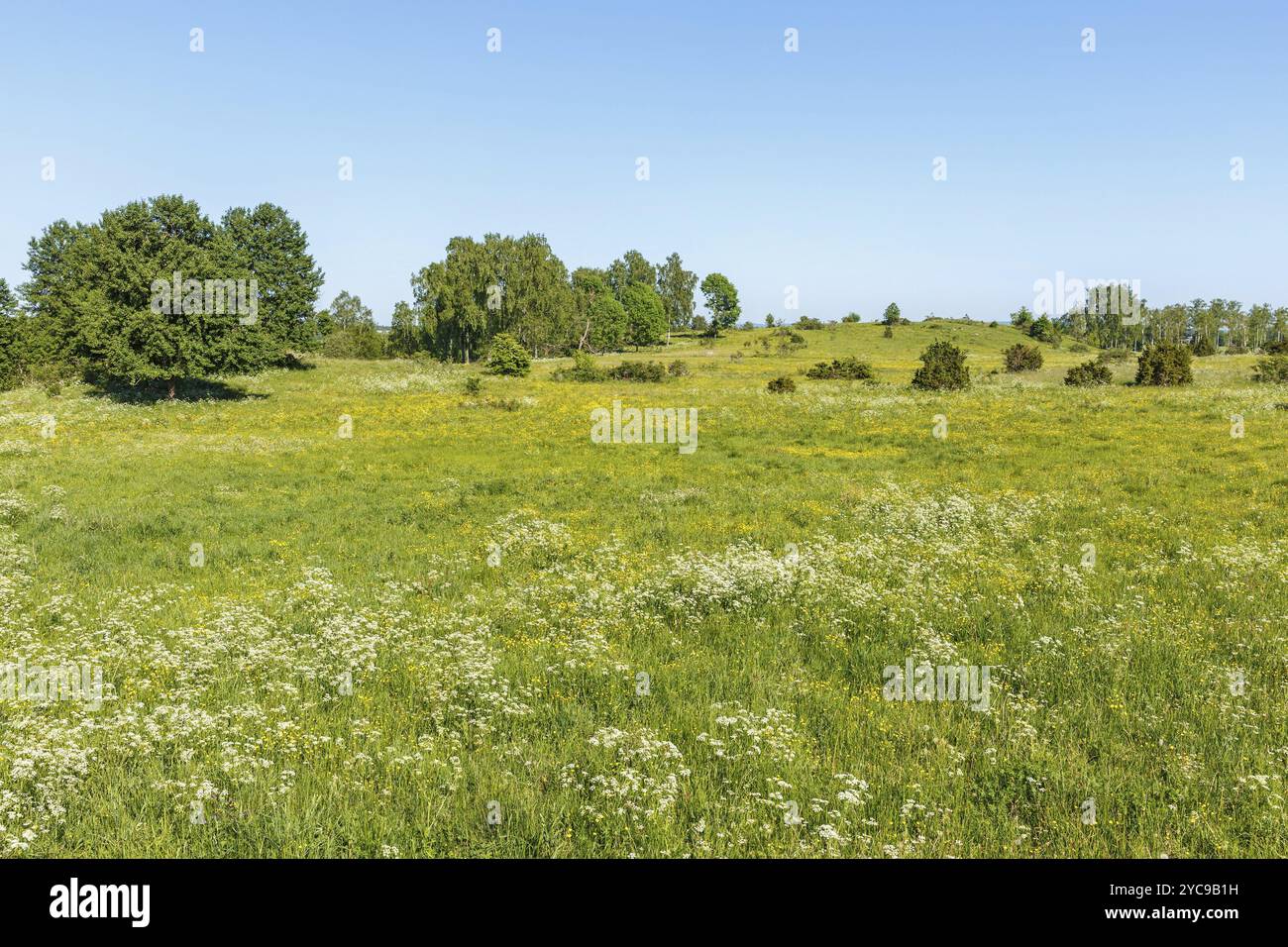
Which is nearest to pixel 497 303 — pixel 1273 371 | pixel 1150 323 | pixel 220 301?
pixel 220 301

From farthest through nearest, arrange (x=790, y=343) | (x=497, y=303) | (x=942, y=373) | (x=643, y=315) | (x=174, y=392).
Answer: (x=643, y=315)
(x=790, y=343)
(x=497, y=303)
(x=942, y=373)
(x=174, y=392)

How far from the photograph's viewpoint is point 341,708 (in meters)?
8.97

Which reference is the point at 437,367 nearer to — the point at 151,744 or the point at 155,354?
the point at 155,354

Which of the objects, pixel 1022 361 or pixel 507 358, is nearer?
pixel 507 358

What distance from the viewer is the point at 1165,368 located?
55.4m

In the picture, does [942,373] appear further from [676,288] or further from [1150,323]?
[1150,323]

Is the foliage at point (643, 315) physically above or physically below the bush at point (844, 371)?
above

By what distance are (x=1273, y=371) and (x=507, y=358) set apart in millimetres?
67001

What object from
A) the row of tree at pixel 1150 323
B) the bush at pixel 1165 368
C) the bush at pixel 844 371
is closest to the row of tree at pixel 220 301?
the bush at pixel 844 371

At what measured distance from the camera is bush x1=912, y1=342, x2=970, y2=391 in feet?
182

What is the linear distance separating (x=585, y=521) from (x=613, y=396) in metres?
→ 33.5

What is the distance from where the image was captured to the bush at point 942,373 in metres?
55.5

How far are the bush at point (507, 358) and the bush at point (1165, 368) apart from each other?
56416mm

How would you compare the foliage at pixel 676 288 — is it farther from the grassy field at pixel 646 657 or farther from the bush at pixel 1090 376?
the grassy field at pixel 646 657
